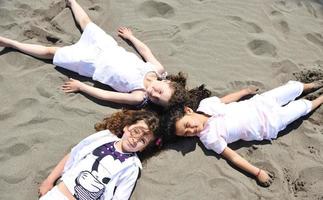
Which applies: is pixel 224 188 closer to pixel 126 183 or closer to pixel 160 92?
pixel 126 183

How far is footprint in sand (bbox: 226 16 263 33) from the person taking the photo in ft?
15.4

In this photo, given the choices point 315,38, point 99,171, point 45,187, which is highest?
point 315,38

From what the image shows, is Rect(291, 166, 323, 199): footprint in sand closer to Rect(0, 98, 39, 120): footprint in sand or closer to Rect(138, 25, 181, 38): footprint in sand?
Rect(138, 25, 181, 38): footprint in sand

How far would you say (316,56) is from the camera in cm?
457

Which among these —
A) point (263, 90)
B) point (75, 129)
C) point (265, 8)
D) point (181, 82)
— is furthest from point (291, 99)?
point (75, 129)

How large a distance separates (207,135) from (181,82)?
0.54 m

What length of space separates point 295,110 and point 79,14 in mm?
2320

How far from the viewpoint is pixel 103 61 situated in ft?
13.4

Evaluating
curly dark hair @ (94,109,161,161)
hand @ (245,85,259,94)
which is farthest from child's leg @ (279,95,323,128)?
curly dark hair @ (94,109,161,161)

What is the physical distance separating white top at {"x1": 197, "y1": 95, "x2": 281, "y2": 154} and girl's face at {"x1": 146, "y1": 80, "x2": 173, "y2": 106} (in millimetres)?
379

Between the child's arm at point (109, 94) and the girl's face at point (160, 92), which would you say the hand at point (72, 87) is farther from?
the girl's face at point (160, 92)

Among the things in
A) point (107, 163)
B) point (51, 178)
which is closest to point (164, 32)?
point (107, 163)

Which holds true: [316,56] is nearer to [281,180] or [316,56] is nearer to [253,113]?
[253,113]

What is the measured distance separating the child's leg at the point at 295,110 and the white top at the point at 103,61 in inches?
47.7
